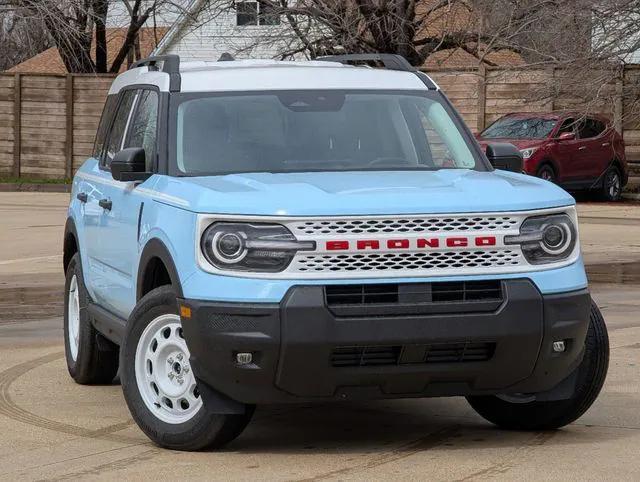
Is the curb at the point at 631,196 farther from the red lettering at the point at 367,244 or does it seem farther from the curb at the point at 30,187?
the red lettering at the point at 367,244

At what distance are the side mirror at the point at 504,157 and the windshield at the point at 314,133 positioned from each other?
91 mm

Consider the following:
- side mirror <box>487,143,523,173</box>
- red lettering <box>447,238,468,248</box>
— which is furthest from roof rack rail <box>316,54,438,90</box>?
red lettering <box>447,238,468,248</box>

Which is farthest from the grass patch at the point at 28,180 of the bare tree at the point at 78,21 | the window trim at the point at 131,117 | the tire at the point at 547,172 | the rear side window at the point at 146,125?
the rear side window at the point at 146,125

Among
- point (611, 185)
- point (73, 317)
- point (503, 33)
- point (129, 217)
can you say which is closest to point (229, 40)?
point (503, 33)

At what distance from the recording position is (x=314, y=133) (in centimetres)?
765

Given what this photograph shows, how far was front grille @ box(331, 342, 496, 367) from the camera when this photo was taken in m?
6.25

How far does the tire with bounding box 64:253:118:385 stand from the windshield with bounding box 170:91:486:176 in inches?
62.8

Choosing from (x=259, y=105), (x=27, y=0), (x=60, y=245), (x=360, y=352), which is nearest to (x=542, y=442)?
(x=360, y=352)

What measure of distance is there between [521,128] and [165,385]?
21.8 m

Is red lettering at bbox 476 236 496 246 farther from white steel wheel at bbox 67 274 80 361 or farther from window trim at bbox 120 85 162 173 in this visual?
white steel wheel at bbox 67 274 80 361

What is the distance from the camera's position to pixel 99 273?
8297 mm

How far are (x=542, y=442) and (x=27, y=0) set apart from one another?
96.3 feet

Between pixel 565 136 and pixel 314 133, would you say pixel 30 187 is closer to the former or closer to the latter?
pixel 565 136

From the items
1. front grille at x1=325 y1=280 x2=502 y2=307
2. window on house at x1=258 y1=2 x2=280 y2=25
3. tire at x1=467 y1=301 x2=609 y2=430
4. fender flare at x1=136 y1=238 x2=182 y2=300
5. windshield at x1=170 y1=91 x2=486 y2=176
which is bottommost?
tire at x1=467 y1=301 x2=609 y2=430
